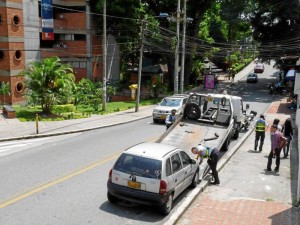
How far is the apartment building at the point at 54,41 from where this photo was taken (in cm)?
3603

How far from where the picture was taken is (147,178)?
33.4 ft

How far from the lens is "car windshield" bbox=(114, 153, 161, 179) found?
10.3 metres

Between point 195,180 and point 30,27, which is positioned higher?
point 30,27

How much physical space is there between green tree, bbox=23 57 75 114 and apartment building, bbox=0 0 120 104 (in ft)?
26.8

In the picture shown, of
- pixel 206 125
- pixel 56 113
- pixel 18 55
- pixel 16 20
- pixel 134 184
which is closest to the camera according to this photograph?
pixel 134 184

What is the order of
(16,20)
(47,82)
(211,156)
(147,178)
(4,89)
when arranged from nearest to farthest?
(147,178) → (211,156) → (47,82) → (4,89) → (16,20)

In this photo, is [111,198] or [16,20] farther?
[16,20]

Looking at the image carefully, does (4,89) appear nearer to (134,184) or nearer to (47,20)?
(47,20)

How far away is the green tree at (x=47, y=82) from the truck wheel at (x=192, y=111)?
1129 cm

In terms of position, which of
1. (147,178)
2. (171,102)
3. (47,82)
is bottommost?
(147,178)

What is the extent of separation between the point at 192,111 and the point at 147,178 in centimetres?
882

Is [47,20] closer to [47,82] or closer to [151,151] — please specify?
[47,82]

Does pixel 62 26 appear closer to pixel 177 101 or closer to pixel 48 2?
pixel 48 2

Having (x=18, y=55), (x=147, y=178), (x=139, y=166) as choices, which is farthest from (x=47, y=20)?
(x=147, y=178)
